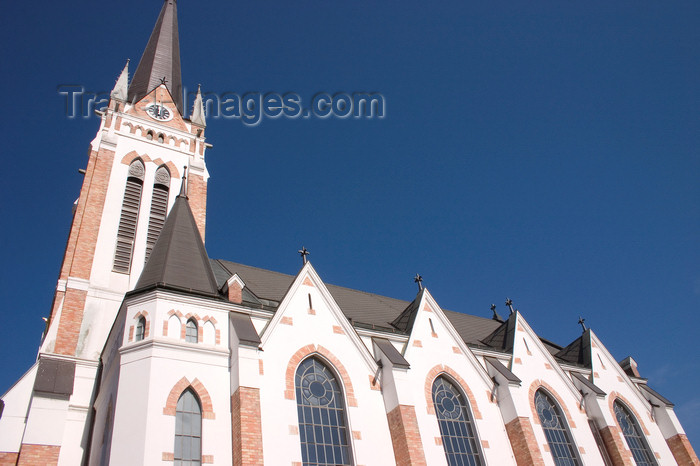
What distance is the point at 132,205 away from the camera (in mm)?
25859

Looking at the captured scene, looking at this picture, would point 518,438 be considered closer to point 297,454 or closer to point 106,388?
point 297,454

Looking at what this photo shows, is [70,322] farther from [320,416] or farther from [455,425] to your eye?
[455,425]

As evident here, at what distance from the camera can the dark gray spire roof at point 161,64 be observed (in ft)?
112

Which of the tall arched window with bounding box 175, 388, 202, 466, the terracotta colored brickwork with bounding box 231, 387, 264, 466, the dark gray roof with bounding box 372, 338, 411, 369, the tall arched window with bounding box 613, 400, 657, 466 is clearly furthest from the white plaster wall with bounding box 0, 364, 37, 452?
the tall arched window with bounding box 613, 400, 657, 466

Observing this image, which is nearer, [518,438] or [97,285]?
[518,438]

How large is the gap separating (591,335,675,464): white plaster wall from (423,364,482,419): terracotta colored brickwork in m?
7.20

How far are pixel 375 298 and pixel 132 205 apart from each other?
13.6 m

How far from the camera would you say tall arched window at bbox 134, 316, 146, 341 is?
54.1 feet

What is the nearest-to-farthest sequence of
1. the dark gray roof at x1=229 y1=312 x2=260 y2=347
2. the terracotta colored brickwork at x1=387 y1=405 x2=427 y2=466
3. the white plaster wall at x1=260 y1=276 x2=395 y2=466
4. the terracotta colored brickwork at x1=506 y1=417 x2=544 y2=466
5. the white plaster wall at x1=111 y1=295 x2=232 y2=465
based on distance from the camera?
the white plaster wall at x1=111 y1=295 x2=232 y2=465 < the white plaster wall at x1=260 y1=276 x2=395 y2=466 < the dark gray roof at x1=229 y1=312 x2=260 y2=347 < the terracotta colored brickwork at x1=387 y1=405 x2=427 y2=466 < the terracotta colored brickwork at x1=506 y1=417 x2=544 y2=466

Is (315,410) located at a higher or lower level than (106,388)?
lower

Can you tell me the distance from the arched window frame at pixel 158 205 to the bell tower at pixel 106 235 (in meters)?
0.05

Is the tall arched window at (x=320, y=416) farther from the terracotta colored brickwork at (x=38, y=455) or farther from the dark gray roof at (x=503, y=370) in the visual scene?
the dark gray roof at (x=503, y=370)

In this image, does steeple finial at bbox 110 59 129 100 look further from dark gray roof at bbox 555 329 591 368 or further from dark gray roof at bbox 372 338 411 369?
dark gray roof at bbox 555 329 591 368

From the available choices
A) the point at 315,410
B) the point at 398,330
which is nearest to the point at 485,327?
the point at 398,330
